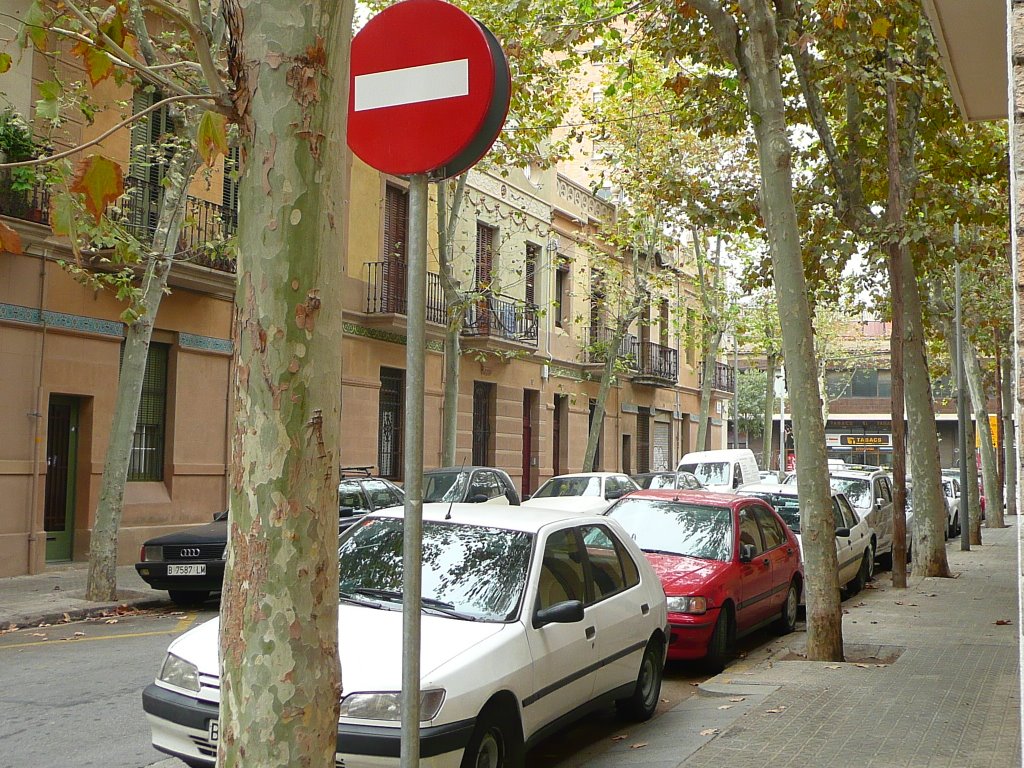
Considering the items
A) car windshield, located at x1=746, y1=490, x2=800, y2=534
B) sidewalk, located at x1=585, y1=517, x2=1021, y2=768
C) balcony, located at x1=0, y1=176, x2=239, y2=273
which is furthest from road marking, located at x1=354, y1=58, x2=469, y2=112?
car windshield, located at x1=746, y1=490, x2=800, y2=534

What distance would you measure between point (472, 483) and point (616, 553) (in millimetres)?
10275

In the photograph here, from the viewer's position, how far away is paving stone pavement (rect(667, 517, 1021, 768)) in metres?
6.29

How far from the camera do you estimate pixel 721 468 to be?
25531mm

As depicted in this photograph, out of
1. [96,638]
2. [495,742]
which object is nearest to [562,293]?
[96,638]

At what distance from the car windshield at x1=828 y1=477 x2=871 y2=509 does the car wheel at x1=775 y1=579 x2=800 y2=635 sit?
22.4ft

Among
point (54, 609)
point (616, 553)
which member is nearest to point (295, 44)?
point (616, 553)

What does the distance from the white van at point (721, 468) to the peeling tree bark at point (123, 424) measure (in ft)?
48.6

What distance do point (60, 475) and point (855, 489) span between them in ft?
45.0

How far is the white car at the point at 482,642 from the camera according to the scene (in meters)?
5.21

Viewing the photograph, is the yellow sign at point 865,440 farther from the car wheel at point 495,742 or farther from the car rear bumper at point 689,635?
the car wheel at point 495,742

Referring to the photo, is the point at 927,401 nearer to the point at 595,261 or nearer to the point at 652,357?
the point at 595,261

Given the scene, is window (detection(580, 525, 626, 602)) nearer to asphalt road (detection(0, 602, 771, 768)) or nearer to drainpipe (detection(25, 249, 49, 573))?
asphalt road (detection(0, 602, 771, 768))

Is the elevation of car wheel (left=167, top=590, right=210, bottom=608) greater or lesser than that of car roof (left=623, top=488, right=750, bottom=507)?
lesser

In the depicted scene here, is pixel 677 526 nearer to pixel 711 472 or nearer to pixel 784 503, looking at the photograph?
pixel 784 503
